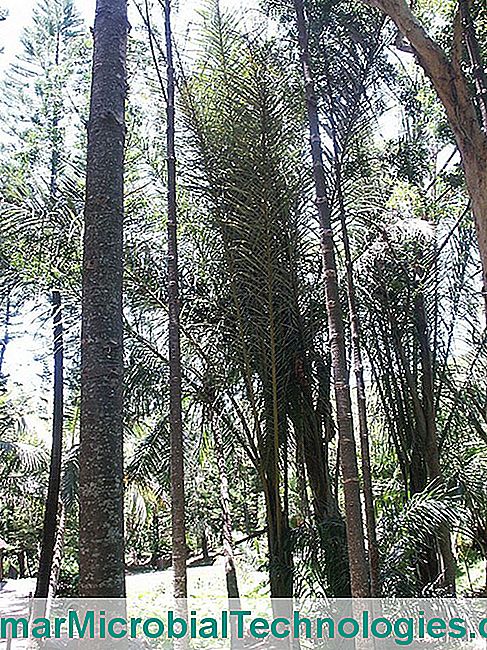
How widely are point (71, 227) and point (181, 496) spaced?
224cm

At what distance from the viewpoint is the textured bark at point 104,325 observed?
1.86m

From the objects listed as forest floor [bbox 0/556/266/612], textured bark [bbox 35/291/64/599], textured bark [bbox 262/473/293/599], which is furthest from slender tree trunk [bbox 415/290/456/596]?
forest floor [bbox 0/556/266/612]

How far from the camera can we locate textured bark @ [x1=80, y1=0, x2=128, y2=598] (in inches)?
73.3

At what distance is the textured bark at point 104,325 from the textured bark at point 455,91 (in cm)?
152

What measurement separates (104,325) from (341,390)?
1.08 meters

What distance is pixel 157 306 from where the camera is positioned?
5250mm

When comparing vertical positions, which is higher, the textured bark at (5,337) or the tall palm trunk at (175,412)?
the textured bark at (5,337)

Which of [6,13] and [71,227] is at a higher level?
[6,13]

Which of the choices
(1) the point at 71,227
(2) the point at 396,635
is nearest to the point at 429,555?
(2) the point at 396,635

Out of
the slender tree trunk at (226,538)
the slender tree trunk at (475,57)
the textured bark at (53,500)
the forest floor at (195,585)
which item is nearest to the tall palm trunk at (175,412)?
the slender tree trunk at (475,57)

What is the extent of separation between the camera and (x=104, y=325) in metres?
2.05

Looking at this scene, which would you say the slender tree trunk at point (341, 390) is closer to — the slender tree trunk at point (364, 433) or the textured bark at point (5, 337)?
the slender tree trunk at point (364, 433)

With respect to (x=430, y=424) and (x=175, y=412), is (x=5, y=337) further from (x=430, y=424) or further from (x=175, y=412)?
(x=175, y=412)

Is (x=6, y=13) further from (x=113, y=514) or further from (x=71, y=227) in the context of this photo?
(x=113, y=514)
